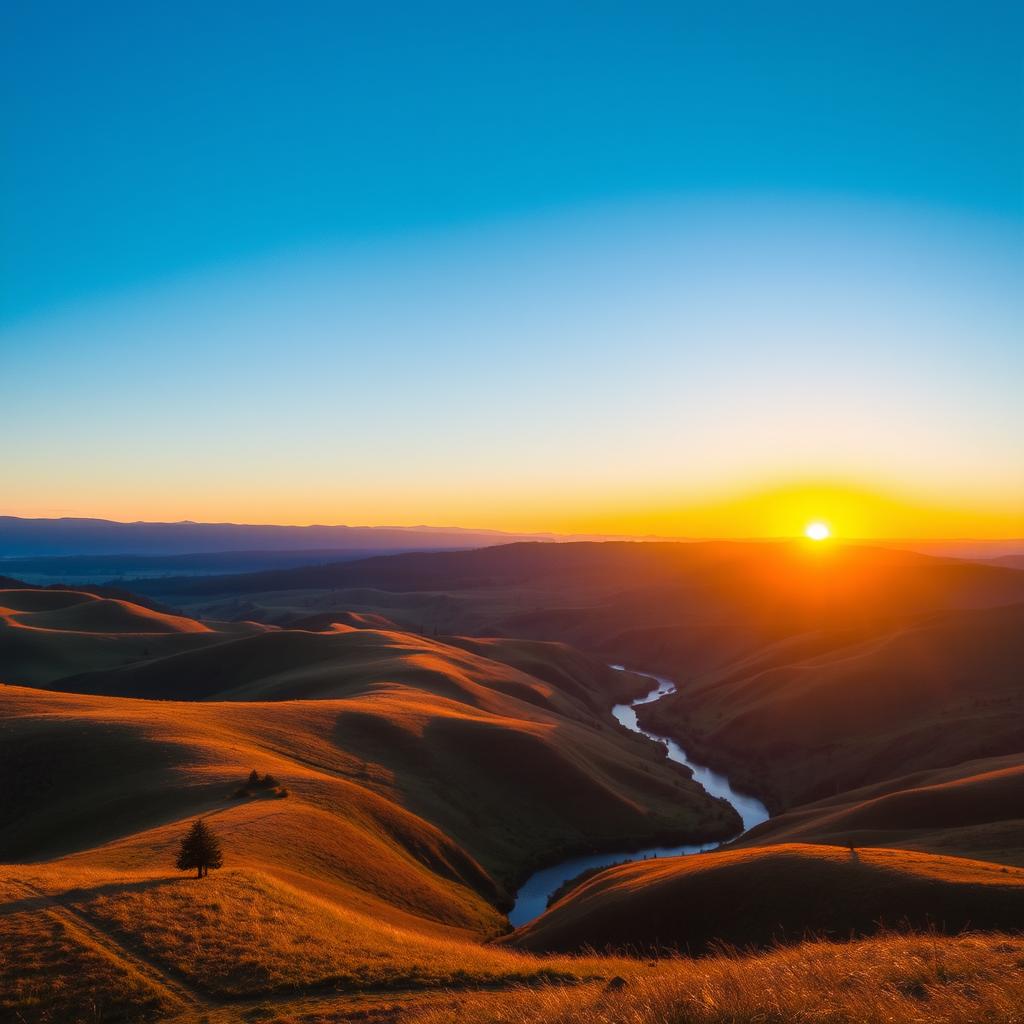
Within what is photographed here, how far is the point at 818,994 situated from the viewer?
1090cm

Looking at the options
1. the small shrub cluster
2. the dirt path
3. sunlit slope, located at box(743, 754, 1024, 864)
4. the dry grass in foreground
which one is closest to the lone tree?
the dirt path

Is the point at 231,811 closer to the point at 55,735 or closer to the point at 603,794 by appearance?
the point at 55,735

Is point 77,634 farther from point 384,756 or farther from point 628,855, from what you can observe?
point 628,855

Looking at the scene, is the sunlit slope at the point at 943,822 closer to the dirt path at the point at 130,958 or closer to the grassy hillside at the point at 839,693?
the grassy hillside at the point at 839,693

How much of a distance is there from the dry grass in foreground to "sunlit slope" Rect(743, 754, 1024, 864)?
19228mm

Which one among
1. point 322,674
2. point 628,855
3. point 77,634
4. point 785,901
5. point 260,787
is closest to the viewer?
point 785,901

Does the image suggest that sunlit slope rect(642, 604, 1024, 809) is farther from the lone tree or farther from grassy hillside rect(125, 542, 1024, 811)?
the lone tree

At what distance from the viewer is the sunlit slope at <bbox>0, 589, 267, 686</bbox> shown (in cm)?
9962

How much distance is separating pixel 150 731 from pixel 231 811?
15403mm

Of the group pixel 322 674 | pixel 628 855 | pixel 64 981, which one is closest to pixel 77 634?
pixel 322 674

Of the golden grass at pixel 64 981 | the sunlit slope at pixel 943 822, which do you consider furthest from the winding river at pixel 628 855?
the golden grass at pixel 64 981

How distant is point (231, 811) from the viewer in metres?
34.6

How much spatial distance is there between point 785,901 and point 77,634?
114917 mm

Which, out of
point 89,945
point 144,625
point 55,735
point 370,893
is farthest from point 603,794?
point 144,625
